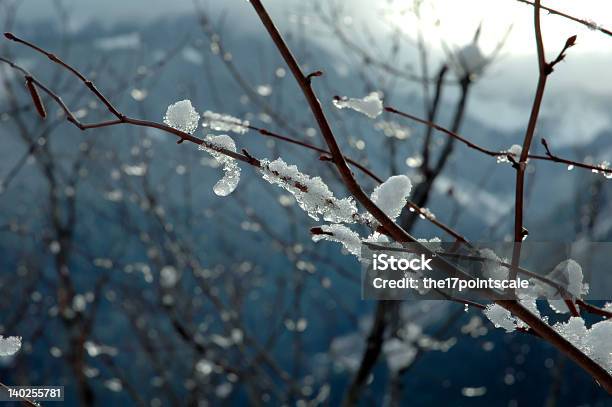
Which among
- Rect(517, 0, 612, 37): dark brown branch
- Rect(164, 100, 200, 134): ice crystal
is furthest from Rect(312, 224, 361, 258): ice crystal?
Rect(517, 0, 612, 37): dark brown branch

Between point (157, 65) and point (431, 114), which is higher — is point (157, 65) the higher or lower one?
the higher one

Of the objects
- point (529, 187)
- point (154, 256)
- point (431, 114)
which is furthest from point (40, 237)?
point (529, 187)

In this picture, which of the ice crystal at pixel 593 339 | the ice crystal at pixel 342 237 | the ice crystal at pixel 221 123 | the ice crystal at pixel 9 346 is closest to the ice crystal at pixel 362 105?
the ice crystal at pixel 221 123

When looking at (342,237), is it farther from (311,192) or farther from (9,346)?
(9,346)

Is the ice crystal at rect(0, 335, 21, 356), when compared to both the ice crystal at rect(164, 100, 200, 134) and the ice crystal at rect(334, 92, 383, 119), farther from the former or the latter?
the ice crystal at rect(334, 92, 383, 119)

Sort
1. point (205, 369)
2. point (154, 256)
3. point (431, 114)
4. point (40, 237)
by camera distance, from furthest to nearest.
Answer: point (205, 369)
point (40, 237)
point (154, 256)
point (431, 114)

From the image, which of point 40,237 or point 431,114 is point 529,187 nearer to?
point 431,114
